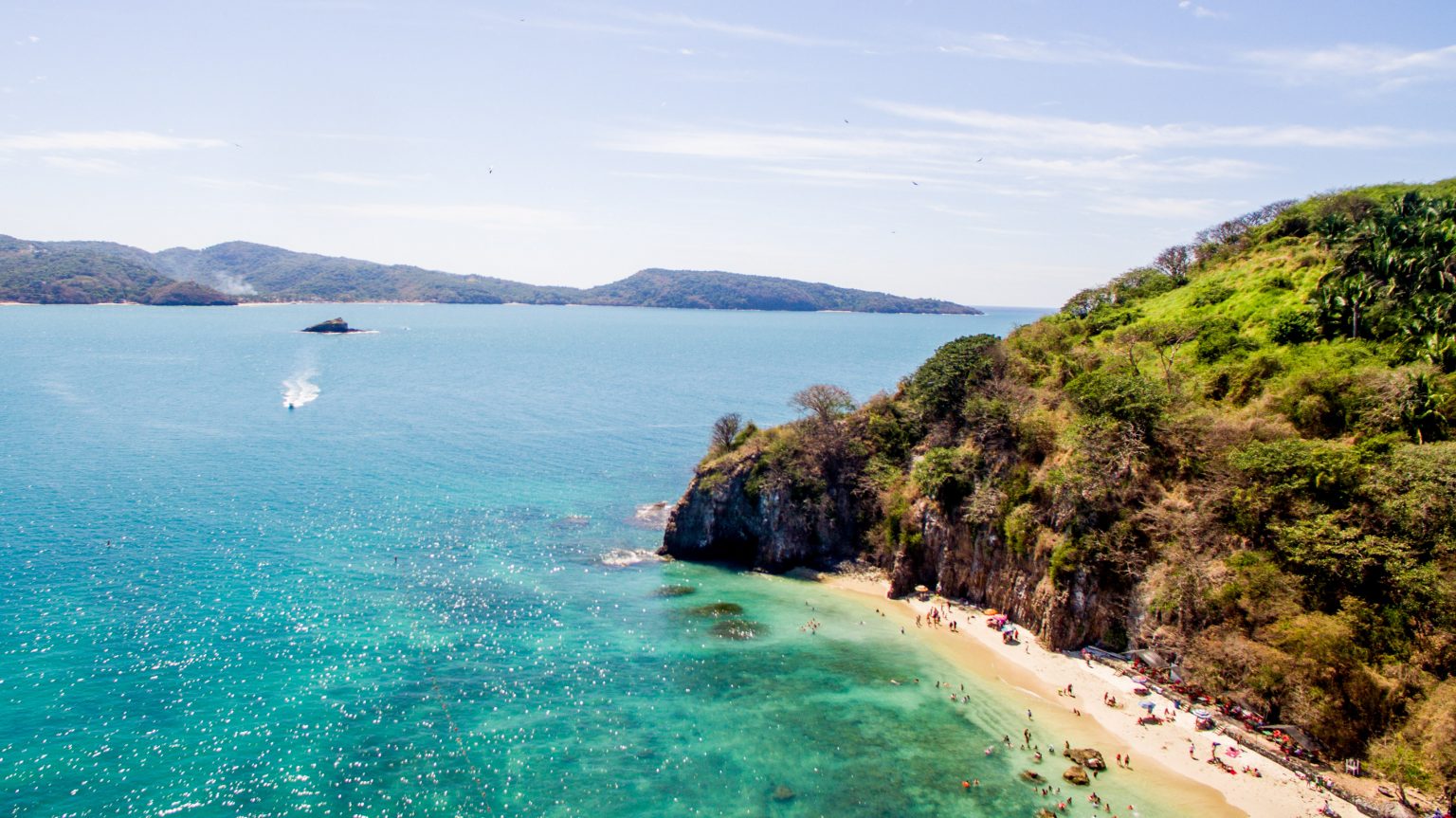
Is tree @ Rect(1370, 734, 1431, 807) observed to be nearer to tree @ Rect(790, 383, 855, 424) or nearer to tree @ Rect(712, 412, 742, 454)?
tree @ Rect(790, 383, 855, 424)

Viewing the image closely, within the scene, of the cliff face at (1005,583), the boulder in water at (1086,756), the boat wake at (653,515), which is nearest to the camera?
the boulder in water at (1086,756)

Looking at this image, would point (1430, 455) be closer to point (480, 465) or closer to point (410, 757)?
point (410, 757)

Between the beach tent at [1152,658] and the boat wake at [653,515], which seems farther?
the boat wake at [653,515]

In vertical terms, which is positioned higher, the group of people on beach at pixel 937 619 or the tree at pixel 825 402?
the tree at pixel 825 402

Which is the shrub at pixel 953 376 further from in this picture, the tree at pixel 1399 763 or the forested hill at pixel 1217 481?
the tree at pixel 1399 763

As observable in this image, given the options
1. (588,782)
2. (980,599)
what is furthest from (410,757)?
(980,599)

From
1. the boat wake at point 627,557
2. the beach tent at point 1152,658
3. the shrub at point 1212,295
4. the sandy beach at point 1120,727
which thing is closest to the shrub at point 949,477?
the sandy beach at point 1120,727

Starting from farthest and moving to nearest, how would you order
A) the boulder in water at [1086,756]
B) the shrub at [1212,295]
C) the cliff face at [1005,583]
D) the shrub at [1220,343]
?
the shrub at [1212,295] < the shrub at [1220,343] < the cliff face at [1005,583] < the boulder in water at [1086,756]
